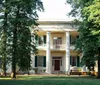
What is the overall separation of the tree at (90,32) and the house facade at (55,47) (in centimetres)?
1102

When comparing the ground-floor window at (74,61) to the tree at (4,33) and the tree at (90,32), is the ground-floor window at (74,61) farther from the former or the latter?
the tree at (4,33)

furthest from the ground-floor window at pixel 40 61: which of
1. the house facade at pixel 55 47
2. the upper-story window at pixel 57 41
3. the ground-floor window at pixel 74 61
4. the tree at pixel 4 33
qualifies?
the tree at pixel 4 33

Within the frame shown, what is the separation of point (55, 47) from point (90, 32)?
14915mm

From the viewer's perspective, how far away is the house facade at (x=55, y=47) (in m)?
44.0

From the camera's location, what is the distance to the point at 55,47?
45125 mm

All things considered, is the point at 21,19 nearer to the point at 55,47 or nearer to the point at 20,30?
the point at 20,30

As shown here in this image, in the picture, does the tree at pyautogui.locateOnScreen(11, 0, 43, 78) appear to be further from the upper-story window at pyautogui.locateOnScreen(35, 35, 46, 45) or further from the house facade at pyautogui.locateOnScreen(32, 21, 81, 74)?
the upper-story window at pyautogui.locateOnScreen(35, 35, 46, 45)

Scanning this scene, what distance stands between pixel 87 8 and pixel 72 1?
628 cm

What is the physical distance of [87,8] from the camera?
1172 inches

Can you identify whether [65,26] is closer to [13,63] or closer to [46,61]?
[46,61]

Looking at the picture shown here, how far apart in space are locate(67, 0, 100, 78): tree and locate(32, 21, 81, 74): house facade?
11.0 metres

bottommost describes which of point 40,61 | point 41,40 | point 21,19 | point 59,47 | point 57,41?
point 40,61

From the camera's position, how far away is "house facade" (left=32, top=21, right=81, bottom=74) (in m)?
44.0

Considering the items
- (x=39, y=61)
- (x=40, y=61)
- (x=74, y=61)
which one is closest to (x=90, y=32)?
(x=74, y=61)
